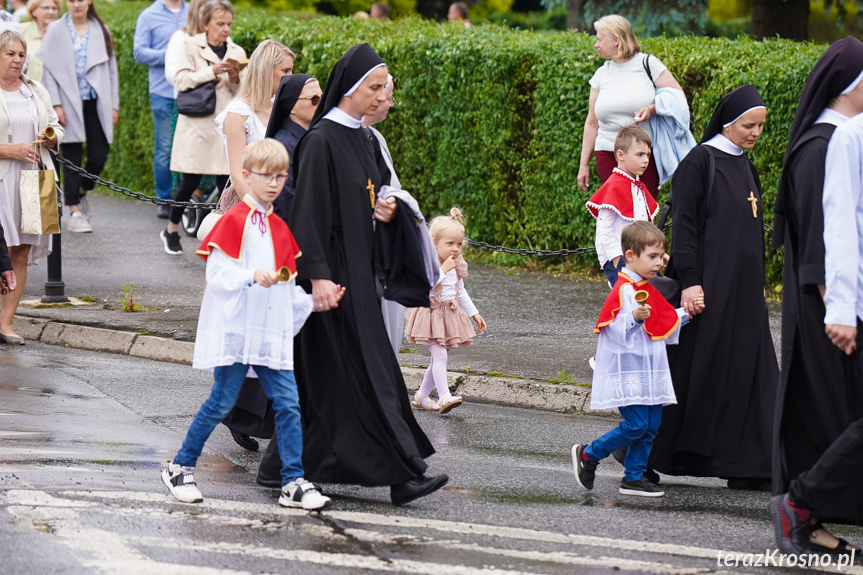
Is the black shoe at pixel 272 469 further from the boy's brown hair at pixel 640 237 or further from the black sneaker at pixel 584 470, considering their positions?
the boy's brown hair at pixel 640 237

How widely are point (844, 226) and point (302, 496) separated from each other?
94.2 inches

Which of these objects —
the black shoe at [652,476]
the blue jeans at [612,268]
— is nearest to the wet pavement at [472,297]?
the blue jeans at [612,268]

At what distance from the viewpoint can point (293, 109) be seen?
21.4 feet

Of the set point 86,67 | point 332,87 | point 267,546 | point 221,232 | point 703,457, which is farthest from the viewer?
point 86,67

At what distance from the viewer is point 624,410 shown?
6223 millimetres

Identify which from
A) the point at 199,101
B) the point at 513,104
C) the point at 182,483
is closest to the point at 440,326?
the point at 182,483

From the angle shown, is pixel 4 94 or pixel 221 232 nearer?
pixel 221 232

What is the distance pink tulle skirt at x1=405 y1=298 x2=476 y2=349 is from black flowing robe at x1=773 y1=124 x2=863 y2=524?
2.92 metres

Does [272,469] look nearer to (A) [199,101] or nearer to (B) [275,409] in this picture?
(B) [275,409]

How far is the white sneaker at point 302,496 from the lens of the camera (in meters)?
5.60

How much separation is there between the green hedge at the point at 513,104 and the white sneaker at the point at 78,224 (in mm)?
2872

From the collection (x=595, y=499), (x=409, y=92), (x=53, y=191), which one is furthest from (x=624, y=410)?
(x=409, y=92)

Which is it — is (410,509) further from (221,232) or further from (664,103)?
(664,103)

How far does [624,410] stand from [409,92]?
7.84m
